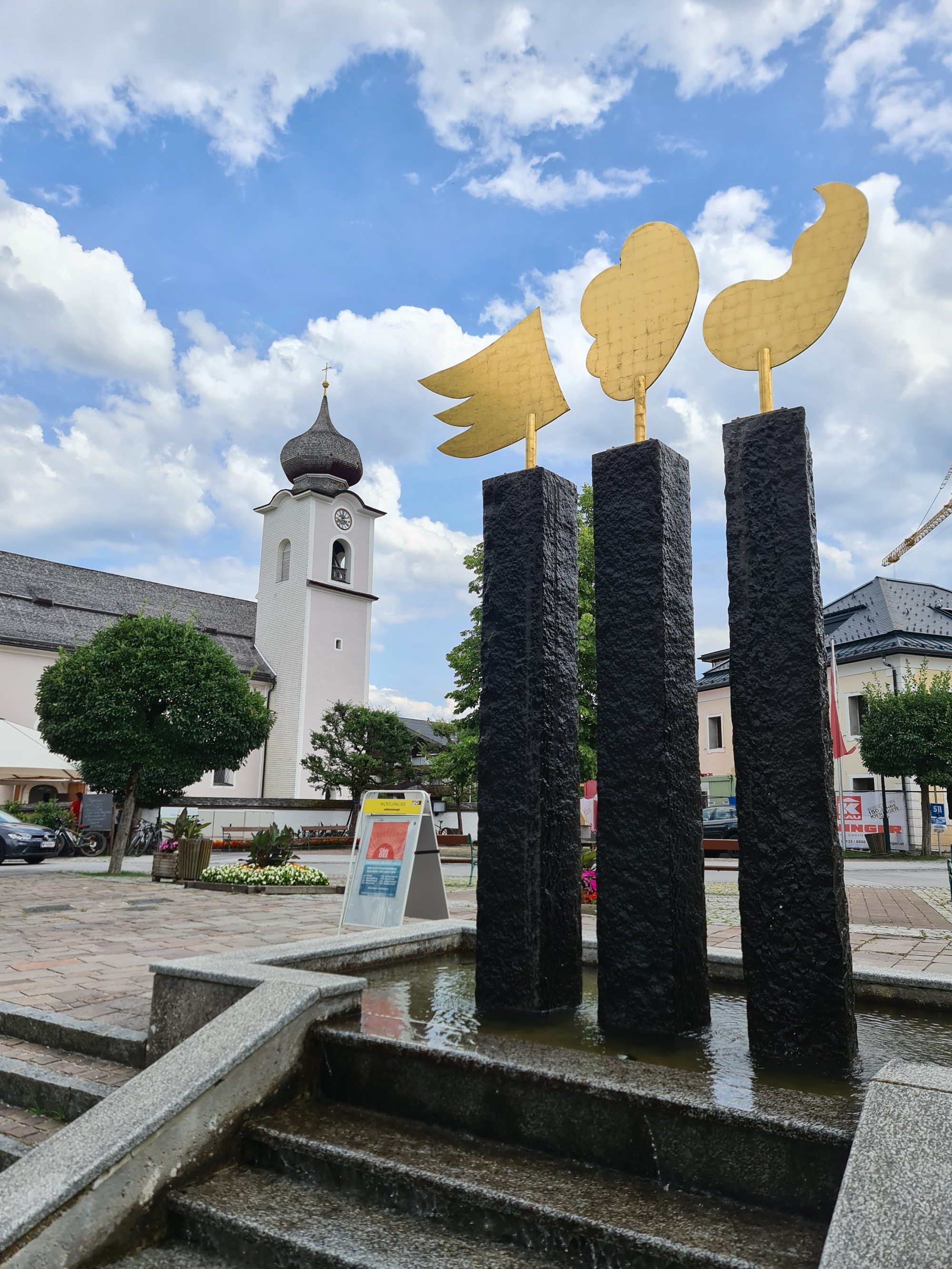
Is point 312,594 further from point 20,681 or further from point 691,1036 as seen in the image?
point 691,1036

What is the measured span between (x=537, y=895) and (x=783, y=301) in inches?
114

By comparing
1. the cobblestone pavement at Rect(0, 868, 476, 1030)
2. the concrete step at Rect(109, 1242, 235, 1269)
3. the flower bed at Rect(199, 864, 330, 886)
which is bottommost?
the concrete step at Rect(109, 1242, 235, 1269)

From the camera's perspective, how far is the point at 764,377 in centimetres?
411

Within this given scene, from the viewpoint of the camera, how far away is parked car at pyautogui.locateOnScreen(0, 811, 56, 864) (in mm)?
20109

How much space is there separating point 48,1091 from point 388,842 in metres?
3.42

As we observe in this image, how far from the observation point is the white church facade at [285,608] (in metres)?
39.3

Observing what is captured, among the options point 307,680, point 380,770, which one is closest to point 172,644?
point 380,770

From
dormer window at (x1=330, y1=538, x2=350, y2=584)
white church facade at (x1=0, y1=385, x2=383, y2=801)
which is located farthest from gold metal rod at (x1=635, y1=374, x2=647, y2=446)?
dormer window at (x1=330, y1=538, x2=350, y2=584)

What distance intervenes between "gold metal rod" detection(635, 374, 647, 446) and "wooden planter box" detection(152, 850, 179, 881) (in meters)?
12.9

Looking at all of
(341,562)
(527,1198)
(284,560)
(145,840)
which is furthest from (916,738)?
(284,560)

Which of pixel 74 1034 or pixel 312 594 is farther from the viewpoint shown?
pixel 312 594

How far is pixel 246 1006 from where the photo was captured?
361 cm

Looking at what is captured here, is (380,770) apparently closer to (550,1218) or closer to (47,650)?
(47,650)

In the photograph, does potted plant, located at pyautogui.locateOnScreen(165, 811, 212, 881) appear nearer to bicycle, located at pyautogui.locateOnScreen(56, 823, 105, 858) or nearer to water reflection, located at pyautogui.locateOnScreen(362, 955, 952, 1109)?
bicycle, located at pyautogui.locateOnScreen(56, 823, 105, 858)
